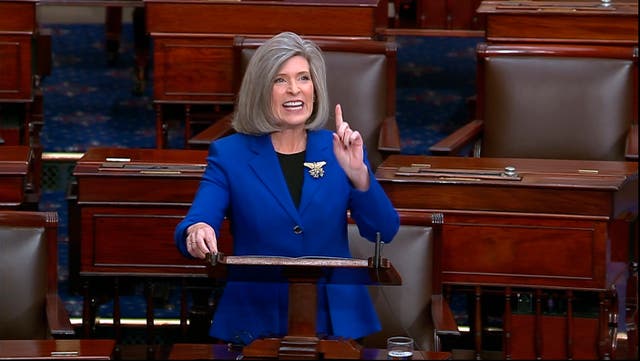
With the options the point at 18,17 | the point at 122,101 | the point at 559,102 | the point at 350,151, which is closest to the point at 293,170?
the point at 350,151

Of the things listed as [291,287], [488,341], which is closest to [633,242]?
[488,341]

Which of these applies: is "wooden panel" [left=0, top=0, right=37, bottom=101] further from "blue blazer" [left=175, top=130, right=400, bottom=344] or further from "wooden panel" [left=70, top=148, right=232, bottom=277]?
"blue blazer" [left=175, top=130, right=400, bottom=344]

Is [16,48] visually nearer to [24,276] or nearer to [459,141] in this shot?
[459,141]

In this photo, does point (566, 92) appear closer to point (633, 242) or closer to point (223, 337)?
point (633, 242)

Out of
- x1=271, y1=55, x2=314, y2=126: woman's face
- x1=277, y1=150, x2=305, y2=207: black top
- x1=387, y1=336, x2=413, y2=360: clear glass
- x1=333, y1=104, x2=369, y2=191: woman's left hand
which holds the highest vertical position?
x1=271, y1=55, x2=314, y2=126: woman's face

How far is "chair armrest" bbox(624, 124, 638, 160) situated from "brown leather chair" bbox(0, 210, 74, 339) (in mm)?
1093

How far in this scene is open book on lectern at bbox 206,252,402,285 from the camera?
1438mm

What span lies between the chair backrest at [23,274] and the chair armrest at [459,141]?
2.71ft

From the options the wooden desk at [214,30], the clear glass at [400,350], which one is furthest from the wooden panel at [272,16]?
the clear glass at [400,350]

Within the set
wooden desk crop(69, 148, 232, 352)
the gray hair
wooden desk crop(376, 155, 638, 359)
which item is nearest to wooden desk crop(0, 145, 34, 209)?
wooden desk crop(69, 148, 232, 352)

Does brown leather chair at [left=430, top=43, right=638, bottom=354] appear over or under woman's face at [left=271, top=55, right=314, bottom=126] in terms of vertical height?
under

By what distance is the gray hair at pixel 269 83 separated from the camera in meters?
1.73

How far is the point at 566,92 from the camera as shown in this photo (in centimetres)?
269

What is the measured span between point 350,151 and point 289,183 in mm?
167
